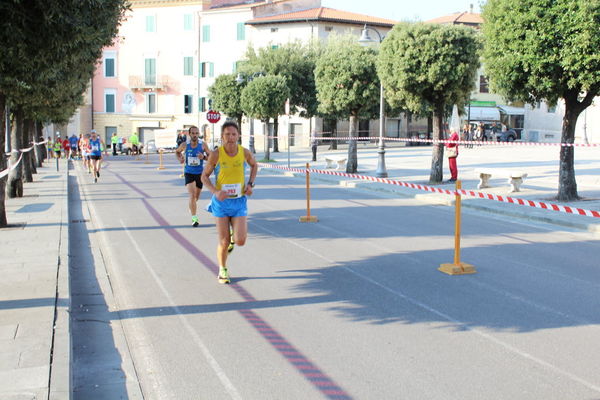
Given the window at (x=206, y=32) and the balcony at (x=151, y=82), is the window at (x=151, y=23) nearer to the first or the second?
the balcony at (x=151, y=82)

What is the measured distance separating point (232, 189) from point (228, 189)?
0.05 m

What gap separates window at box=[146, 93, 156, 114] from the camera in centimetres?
6856

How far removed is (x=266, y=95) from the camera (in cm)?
3791

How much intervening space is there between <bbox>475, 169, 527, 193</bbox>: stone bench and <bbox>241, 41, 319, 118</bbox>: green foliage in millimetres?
27825

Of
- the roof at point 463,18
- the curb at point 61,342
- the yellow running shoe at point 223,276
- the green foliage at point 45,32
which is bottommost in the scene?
the curb at point 61,342

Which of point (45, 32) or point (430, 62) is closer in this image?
point (45, 32)

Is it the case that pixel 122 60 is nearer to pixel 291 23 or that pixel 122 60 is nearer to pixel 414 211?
pixel 291 23

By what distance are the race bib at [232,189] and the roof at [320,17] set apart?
54.8 metres

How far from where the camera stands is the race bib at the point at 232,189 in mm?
8188

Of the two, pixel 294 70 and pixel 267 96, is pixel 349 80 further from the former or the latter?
pixel 294 70

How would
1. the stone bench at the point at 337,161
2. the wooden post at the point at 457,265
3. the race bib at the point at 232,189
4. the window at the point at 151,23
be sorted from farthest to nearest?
the window at the point at 151,23 < the stone bench at the point at 337,161 < the wooden post at the point at 457,265 < the race bib at the point at 232,189

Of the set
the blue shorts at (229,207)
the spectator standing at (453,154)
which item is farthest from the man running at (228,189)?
the spectator standing at (453,154)

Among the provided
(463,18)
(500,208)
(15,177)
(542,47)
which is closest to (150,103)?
(463,18)

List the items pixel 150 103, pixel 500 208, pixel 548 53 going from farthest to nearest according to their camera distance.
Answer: pixel 150 103 → pixel 500 208 → pixel 548 53
